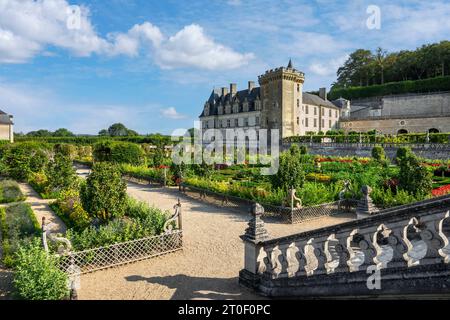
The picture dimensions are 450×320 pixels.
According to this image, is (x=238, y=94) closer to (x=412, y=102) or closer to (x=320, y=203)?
(x=412, y=102)

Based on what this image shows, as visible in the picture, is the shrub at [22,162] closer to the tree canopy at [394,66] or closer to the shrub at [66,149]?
the shrub at [66,149]

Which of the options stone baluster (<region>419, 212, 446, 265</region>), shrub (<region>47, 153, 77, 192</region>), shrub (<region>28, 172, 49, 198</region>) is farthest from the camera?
shrub (<region>28, 172, 49, 198</region>)

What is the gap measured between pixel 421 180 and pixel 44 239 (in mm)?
13648

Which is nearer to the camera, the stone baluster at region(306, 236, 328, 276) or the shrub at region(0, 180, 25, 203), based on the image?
the stone baluster at region(306, 236, 328, 276)

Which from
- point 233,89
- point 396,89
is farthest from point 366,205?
point 396,89

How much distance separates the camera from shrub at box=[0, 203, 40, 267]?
892 centimetres

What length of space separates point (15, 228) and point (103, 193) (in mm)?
3872

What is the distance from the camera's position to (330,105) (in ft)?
195

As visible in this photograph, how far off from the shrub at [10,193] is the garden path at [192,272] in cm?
1082

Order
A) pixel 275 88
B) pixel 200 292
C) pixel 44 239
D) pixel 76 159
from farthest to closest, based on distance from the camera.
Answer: pixel 275 88
pixel 76 159
pixel 44 239
pixel 200 292

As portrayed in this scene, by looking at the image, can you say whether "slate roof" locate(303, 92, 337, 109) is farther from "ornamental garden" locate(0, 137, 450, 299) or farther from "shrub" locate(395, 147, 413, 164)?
"shrub" locate(395, 147, 413, 164)

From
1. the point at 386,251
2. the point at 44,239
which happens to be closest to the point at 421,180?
the point at 386,251

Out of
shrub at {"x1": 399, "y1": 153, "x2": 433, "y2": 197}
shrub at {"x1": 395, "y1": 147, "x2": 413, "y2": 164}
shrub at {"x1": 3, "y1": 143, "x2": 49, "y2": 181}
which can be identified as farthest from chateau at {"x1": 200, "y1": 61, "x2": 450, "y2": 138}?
shrub at {"x1": 399, "y1": 153, "x2": 433, "y2": 197}

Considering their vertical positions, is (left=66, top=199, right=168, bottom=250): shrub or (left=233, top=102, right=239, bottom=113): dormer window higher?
(left=233, top=102, right=239, bottom=113): dormer window
